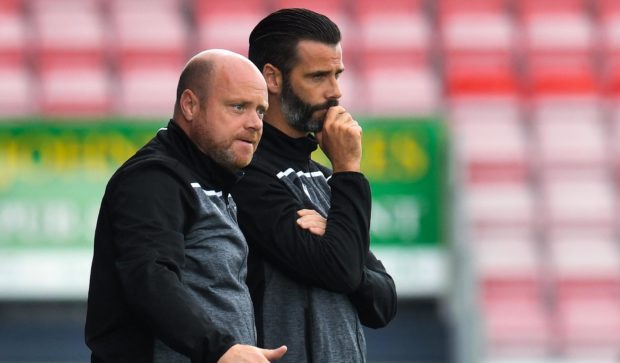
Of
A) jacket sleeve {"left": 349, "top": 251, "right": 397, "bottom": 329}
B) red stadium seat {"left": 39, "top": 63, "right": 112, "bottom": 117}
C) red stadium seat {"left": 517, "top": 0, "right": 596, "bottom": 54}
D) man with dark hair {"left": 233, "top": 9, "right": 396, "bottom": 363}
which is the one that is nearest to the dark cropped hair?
man with dark hair {"left": 233, "top": 9, "right": 396, "bottom": 363}

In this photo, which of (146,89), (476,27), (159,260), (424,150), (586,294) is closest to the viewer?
(159,260)

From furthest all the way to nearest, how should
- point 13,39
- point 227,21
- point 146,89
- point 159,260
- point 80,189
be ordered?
1. point 227,21
2. point 13,39
3. point 146,89
4. point 80,189
5. point 159,260

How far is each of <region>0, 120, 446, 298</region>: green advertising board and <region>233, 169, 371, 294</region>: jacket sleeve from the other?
126 inches

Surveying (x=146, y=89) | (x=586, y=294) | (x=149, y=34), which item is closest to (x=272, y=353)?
(x=586, y=294)

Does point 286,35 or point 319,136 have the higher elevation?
point 286,35

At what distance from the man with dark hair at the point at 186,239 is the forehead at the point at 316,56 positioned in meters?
0.23

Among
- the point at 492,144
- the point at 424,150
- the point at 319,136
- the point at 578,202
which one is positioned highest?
the point at 319,136

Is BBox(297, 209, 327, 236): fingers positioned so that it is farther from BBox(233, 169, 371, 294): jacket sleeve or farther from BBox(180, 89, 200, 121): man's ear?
BBox(180, 89, 200, 121): man's ear

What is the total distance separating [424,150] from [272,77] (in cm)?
319

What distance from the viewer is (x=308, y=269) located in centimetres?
222

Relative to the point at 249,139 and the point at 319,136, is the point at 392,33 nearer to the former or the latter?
the point at 319,136

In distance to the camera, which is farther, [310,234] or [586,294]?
[586,294]

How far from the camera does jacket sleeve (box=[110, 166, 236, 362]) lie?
1.90 meters

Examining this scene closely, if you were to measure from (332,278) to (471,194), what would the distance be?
5139mm
